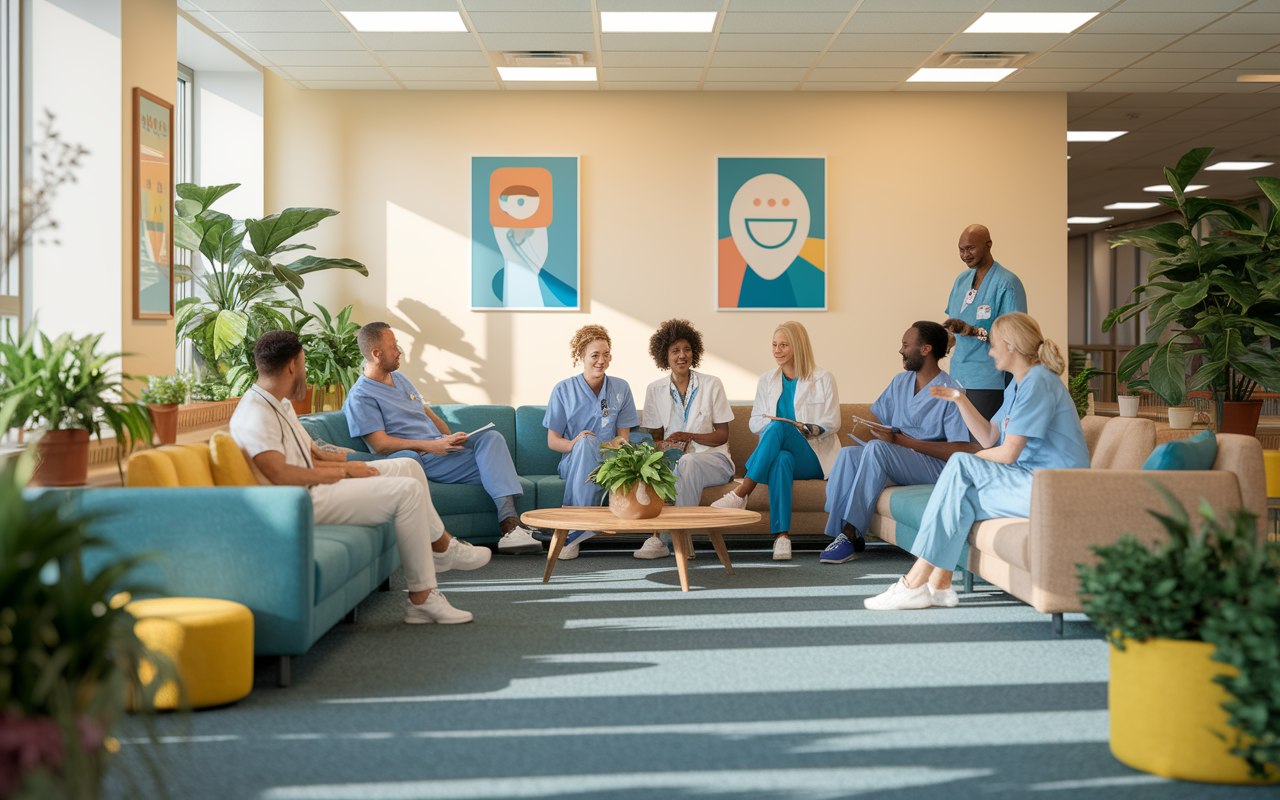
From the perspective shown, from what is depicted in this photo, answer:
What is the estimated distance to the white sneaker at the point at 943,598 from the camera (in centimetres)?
428

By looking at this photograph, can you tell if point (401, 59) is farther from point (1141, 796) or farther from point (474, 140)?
point (1141, 796)

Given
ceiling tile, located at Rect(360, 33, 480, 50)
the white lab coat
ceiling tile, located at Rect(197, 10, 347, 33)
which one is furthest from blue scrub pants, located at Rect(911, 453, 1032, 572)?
ceiling tile, located at Rect(197, 10, 347, 33)

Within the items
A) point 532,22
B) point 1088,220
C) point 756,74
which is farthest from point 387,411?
point 1088,220

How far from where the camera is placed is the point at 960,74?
23.3 ft

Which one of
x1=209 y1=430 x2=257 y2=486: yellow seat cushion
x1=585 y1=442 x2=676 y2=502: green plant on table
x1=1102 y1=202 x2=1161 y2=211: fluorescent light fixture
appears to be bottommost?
x1=585 y1=442 x2=676 y2=502: green plant on table

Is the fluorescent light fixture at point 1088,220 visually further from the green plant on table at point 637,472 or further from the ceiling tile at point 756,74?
the green plant on table at point 637,472

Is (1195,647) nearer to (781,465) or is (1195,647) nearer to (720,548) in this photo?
(720,548)

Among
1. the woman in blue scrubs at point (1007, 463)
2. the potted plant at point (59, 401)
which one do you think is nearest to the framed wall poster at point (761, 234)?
the woman in blue scrubs at point (1007, 463)

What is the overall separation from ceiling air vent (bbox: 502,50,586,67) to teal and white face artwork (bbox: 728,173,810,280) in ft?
5.13

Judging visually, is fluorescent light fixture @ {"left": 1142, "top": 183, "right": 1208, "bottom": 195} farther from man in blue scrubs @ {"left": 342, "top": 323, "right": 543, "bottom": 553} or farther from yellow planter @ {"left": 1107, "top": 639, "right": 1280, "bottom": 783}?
yellow planter @ {"left": 1107, "top": 639, "right": 1280, "bottom": 783}

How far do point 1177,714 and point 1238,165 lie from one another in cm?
1040

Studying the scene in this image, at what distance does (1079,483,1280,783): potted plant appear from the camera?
2.21 meters

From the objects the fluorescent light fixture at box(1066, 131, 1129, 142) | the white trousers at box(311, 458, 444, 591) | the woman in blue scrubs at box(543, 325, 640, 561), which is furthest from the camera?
the fluorescent light fixture at box(1066, 131, 1129, 142)

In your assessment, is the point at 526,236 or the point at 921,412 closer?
the point at 921,412
